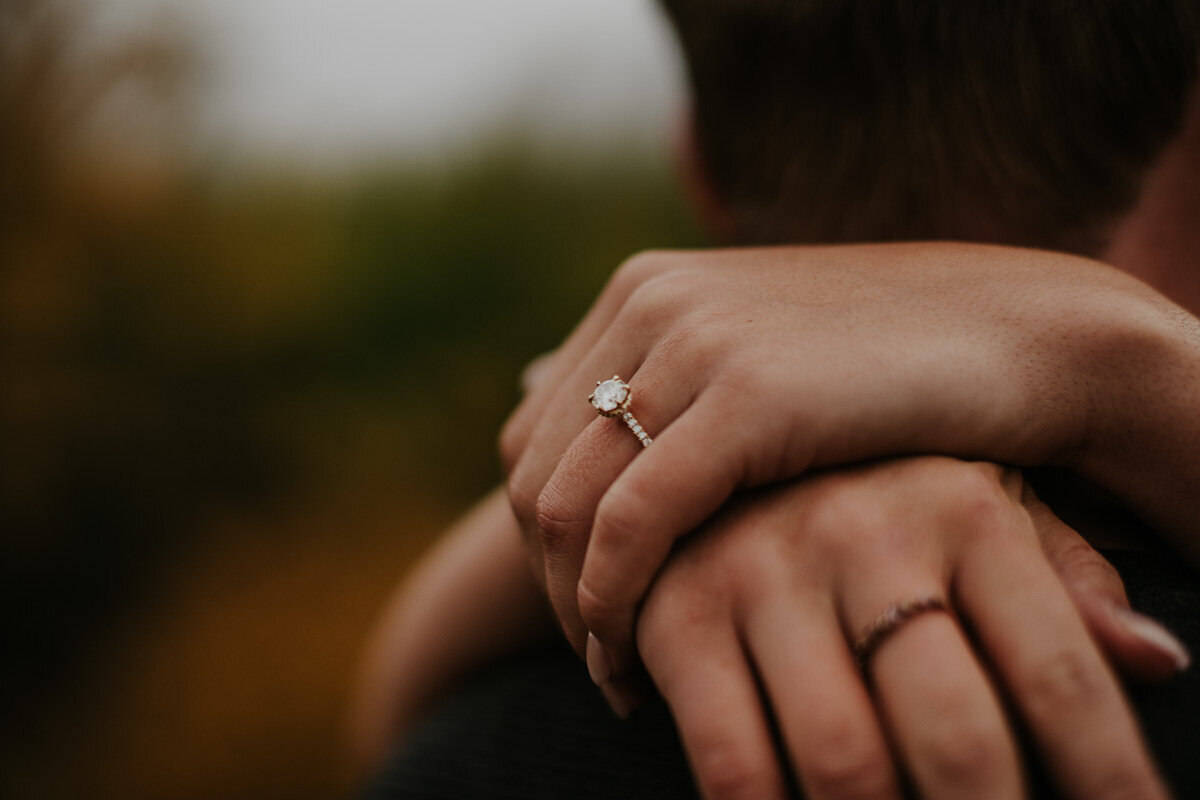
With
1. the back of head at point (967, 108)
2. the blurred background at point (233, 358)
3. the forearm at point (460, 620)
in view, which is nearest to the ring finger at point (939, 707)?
the back of head at point (967, 108)

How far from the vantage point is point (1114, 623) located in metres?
0.67

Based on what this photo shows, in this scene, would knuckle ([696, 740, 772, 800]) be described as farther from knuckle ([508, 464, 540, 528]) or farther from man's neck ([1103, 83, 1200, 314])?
man's neck ([1103, 83, 1200, 314])

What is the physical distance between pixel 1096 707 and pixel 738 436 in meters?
0.33

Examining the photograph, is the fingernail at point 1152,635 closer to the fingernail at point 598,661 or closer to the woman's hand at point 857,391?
the woman's hand at point 857,391

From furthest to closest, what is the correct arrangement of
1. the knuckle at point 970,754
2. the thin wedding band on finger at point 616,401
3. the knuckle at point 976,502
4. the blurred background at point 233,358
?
the blurred background at point 233,358
the thin wedding band on finger at point 616,401
the knuckle at point 976,502
the knuckle at point 970,754

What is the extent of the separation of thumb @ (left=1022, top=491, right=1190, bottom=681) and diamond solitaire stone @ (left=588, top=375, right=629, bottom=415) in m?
0.41

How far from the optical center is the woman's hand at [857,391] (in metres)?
0.74

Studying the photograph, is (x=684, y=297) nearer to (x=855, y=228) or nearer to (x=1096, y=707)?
(x=855, y=228)


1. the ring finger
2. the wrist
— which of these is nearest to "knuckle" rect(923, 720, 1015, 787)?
the ring finger

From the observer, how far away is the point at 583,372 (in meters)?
0.94

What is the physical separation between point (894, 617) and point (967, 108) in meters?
0.70

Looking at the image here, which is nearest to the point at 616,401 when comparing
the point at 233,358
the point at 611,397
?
the point at 611,397

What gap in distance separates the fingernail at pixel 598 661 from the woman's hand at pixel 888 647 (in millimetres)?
94

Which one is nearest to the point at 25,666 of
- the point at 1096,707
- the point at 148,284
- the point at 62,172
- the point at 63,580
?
the point at 63,580
